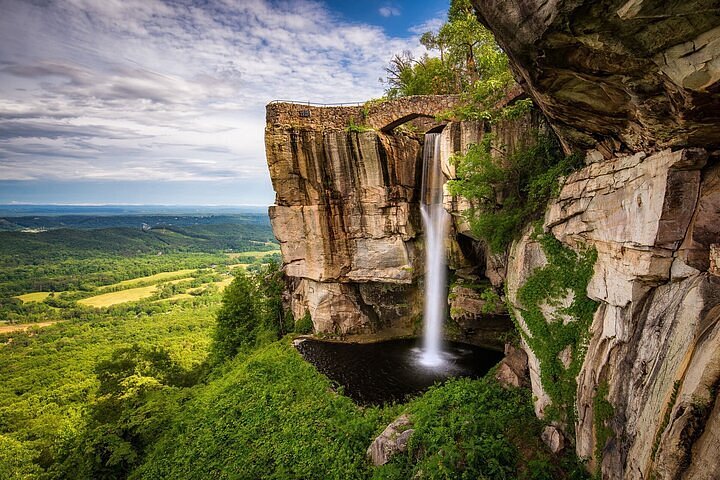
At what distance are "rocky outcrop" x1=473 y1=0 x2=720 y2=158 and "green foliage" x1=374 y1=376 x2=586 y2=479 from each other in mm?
8274

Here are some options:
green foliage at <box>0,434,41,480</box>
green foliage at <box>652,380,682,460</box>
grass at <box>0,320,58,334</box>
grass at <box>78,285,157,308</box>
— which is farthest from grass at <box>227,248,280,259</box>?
green foliage at <box>652,380,682,460</box>

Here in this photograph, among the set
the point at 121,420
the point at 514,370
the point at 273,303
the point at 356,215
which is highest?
the point at 356,215

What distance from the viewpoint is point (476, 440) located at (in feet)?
33.1

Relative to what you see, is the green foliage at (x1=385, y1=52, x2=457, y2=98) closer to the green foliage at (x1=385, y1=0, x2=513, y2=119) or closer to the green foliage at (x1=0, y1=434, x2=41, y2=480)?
the green foliage at (x1=385, y1=0, x2=513, y2=119)

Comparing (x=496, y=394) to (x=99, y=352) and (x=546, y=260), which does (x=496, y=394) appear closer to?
(x=546, y=260)

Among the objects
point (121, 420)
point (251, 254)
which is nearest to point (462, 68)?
point (121, 420)

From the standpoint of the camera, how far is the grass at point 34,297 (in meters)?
76.7

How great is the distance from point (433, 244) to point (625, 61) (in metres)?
16.0

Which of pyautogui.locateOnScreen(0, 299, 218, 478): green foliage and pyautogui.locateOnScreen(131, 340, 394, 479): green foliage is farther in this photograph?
pyautogui.locateOnScreen(0, 299, 218, 478): green foliage

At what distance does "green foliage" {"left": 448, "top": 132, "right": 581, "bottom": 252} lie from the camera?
40.4ft

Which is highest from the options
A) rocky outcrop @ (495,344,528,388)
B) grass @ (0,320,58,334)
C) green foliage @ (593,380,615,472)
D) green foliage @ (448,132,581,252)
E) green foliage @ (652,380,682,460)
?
green foliage @ (448,132,581,252)

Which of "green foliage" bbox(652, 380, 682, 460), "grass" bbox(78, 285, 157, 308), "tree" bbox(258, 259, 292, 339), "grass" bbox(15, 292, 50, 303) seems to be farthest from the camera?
"grass" bbox(15, 292, 50, 303)

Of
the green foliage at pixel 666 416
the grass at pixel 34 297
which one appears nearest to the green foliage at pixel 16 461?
the green foliage at pixel 666 416

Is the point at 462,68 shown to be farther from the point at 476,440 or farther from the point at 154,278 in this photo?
the point at 154,278
